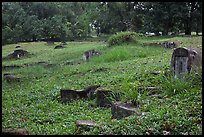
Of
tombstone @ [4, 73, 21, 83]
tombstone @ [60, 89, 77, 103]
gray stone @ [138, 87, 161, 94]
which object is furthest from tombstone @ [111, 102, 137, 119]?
tombstone @ [4, 73, 21, 83]

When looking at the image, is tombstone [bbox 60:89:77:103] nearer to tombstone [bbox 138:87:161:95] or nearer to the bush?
tombstone [bbox 138:87:161:95]

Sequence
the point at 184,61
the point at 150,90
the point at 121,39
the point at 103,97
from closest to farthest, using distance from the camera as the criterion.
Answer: the point at 150,90 < the point at 184,61 < the point at 103,97 < the point at 121,39

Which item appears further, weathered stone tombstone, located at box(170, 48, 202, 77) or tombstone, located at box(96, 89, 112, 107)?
tombstone, located at box(96, 89, 112, 107)

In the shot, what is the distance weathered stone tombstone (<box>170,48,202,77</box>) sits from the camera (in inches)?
275

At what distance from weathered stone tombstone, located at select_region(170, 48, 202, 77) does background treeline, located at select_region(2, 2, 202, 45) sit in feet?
61.6

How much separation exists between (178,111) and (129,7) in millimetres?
25587

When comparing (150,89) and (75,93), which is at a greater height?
(150,89)

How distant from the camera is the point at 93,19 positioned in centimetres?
3394

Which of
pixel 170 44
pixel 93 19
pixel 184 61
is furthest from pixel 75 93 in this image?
pixel 93 19

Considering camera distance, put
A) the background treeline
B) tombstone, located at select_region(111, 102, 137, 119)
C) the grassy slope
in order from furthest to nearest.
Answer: the background treeline, tombstone, located at select_region(111, 102, 137, 119), the grassy slope

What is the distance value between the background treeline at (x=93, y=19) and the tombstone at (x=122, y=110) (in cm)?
2058

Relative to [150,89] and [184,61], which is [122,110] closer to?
[150,89]

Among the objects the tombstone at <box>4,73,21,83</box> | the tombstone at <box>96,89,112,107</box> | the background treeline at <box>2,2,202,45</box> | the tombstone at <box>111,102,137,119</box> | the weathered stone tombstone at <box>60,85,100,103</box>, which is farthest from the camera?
the background treeline at <box>2,2,202,45</box>

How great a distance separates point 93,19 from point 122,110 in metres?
28.9
